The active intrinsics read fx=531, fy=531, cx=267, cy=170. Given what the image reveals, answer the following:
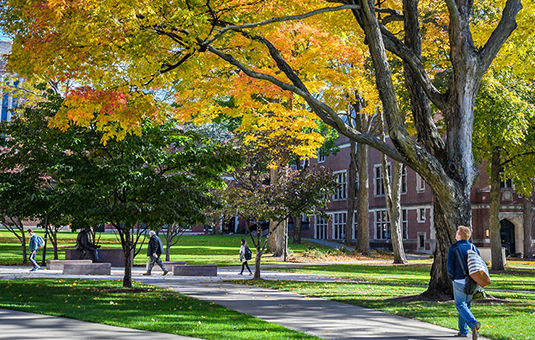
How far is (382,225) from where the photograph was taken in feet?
150

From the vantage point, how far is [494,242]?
2433 cm

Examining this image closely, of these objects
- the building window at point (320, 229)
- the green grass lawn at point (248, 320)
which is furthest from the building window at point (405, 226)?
the green grass lawn at point (248, 320)

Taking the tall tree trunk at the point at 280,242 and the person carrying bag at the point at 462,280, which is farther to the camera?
the tall tree trunk at the point at 280,242

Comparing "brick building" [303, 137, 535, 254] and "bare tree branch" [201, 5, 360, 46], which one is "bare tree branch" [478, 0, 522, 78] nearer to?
"bare tree branch" [201, 5, 360, 46]

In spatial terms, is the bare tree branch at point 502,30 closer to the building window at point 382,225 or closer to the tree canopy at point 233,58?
the tree canopy at point 233,58

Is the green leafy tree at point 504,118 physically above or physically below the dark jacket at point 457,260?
above

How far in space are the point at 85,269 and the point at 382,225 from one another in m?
Result: 31.6

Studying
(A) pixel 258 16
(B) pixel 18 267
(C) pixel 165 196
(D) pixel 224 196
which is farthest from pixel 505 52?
(B) pixel 18 267

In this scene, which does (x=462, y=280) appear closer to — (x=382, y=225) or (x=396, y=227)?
(x=396, y=227)

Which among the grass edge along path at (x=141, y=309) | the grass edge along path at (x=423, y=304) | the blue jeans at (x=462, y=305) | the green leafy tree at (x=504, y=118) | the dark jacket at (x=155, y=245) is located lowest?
the grass edge along path at (x=423, y=304)

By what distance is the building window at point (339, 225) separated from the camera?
51.3m

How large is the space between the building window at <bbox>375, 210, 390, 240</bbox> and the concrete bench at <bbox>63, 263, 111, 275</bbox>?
30244 mm

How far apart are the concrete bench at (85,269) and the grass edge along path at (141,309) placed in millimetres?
3873

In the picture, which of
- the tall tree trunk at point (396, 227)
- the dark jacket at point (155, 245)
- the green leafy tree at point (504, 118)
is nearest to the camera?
the dark jacket at point (155, 245)
